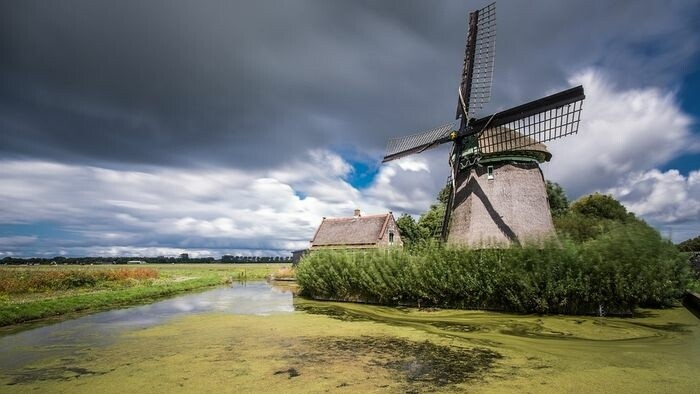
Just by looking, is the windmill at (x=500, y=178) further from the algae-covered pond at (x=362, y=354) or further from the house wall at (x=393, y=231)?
the house wall at (x=393, y=231)

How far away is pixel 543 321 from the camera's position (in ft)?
37.3

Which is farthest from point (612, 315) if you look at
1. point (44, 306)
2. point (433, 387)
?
point (44, 306)

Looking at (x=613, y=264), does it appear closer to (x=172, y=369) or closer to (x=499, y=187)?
(x=499, y=187)

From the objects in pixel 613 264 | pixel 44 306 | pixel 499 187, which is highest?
pixel 499 187

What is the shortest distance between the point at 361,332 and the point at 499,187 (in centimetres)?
963

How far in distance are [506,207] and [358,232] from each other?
20.2m

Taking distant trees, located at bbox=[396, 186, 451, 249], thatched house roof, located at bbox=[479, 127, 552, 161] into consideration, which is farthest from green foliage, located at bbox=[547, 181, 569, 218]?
thatched house roof, located at bbox=[479, 127, 552, 161]

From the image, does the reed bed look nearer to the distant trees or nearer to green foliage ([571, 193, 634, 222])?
the distant trees

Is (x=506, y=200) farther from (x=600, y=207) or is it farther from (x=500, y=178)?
(x=600, y=207)

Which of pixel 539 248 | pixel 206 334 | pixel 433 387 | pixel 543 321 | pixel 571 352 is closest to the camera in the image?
pixel 433 387

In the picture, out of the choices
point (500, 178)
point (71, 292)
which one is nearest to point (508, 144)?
point (500, 178)

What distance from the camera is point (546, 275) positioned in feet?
41.1

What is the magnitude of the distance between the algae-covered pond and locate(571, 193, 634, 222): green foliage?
26.5 meters

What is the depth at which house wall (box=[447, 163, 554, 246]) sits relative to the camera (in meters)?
16.2
